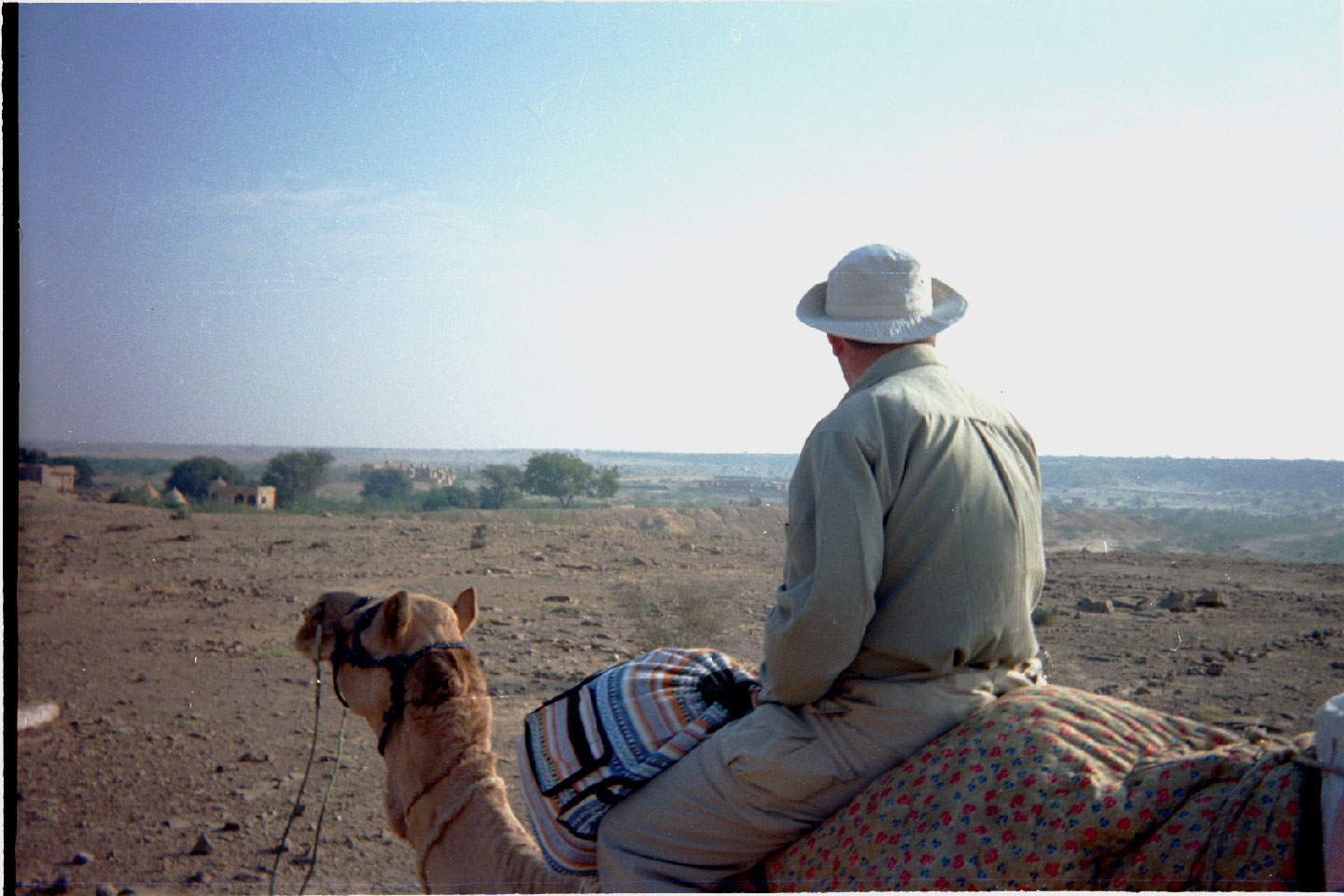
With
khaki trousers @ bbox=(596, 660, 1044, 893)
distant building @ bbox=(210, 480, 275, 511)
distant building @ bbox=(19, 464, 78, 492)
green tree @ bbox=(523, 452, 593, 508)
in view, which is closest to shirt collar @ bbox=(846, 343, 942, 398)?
khaki trousers @ bbox=(596, 660, 1044, 893)

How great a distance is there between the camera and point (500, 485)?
36.3 m

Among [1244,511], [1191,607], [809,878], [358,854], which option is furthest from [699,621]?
[1244,511]

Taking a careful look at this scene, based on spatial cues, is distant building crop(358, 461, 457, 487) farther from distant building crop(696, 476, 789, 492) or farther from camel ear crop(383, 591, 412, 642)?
camel ear crop(383, 591, 412, 642)

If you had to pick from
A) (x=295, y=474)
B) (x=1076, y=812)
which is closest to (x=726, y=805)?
(x=1076, y=812)

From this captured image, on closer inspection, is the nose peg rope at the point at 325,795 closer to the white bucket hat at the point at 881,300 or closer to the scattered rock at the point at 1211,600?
the white bucket hat at the point at 881,300

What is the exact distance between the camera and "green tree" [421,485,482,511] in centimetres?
3140

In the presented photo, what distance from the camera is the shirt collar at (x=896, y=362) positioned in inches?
110

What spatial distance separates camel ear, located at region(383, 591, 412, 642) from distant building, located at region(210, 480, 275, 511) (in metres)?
24.4

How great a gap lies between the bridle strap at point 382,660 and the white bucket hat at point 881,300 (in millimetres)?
2108

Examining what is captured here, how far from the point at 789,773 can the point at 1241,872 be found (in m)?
1.05

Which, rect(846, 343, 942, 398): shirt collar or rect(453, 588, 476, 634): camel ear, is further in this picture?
rect(453, 588, 476, 634): camel ear

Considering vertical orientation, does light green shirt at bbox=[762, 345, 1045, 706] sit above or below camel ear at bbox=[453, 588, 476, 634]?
above

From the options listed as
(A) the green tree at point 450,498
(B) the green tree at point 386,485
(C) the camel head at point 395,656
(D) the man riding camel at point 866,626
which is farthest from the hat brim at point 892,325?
(B) the green tree at point 386,485

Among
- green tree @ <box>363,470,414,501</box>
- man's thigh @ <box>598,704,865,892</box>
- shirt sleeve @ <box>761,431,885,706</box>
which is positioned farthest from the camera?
green tree @ <box>363,470,414,501</box>
